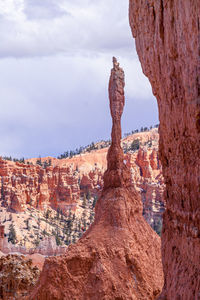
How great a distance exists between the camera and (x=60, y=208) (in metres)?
56.9

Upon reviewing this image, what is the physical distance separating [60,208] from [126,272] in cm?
4508

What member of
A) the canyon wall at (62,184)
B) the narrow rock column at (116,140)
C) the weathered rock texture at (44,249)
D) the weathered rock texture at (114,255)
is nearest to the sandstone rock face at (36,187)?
the canyon wall at (62,184)

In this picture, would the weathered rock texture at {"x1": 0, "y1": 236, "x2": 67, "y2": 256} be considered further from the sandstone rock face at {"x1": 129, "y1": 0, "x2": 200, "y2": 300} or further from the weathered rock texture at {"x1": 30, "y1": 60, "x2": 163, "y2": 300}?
the sandstone rock face at {"x1": 129, "y1": 0, "x2": 200, "y2": 300}

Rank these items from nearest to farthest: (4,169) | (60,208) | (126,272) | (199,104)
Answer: (199,104) < (126,272) < (4,169) < (60,208)

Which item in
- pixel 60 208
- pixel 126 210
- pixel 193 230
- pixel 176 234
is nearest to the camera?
pixel 193 230

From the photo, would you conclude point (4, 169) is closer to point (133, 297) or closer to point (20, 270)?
point (20, 270)

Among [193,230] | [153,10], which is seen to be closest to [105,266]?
[193,230]

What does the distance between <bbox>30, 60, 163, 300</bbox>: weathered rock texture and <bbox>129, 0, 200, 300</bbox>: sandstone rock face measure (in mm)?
5757

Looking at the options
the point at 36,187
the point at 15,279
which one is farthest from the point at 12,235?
the point at 15,279

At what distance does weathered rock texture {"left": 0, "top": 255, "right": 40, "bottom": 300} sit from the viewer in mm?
14735

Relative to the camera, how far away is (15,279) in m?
15.0

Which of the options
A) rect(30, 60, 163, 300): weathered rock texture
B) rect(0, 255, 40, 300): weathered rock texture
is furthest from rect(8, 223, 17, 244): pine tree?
rect(30, 60, 163, 300): weathered rock texture

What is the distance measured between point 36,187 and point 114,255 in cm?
4330

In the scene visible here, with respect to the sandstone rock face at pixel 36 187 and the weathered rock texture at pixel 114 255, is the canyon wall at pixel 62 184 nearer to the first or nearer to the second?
the sandstone rock face at pixel 36 187
